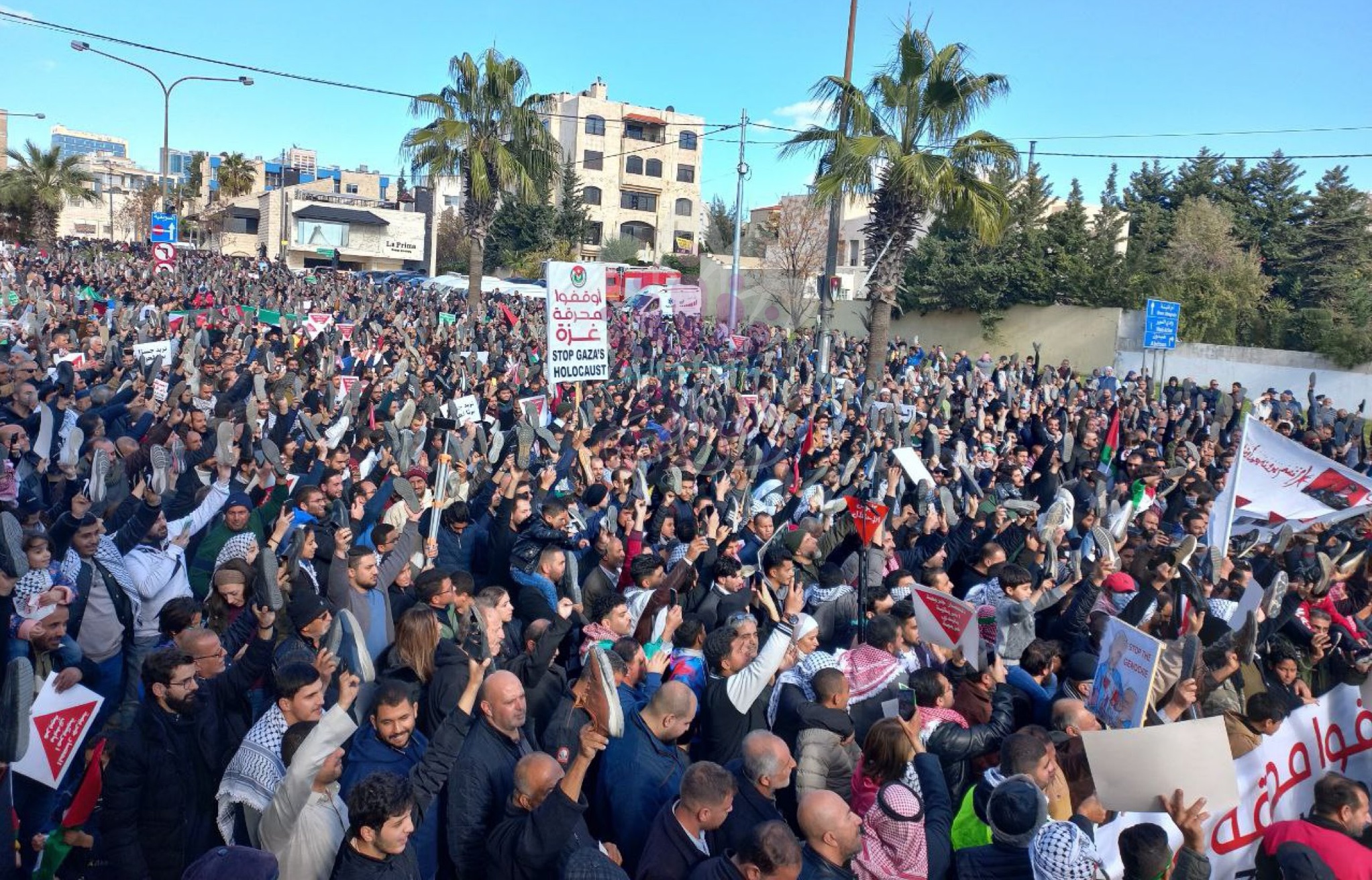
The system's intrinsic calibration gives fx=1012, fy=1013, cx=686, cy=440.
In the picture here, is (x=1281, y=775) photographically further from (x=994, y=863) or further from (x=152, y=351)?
(x=152, y=351)

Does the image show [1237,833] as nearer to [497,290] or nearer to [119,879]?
[119,879]

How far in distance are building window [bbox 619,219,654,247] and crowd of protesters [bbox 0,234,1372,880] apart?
2254 inches

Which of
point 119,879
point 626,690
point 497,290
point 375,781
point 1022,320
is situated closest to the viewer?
point 375,781

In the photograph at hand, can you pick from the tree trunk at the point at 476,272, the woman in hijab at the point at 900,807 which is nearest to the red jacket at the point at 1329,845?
the woman in hijab at the point at 900,807

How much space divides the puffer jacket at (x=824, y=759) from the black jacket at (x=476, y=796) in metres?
1.06

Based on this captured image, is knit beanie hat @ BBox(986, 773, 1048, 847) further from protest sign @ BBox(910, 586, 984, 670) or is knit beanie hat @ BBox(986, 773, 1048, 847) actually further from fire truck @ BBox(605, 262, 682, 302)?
fire truck @ BBox(605, 262, 682, 302)

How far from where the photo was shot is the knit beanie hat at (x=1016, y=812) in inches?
125

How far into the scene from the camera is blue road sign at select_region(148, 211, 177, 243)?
2019cm

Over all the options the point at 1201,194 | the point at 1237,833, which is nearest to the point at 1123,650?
the point at 1237,833

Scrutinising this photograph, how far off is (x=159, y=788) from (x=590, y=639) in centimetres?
192

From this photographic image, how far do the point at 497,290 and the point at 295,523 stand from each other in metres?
33.6

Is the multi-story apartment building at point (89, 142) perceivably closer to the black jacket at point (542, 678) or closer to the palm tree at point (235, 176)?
the palm tree at point (235, 176)

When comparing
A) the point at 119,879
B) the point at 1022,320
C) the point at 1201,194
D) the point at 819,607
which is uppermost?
the point at 1201,194

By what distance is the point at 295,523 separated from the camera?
6234mm
